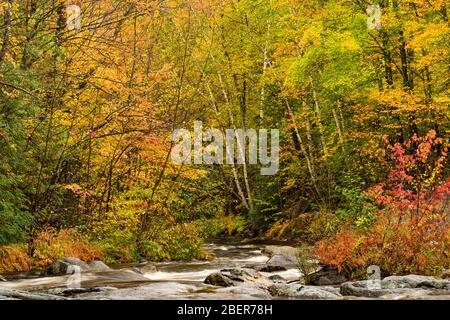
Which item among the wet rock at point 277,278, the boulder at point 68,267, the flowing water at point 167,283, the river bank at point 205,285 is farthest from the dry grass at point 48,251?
the wet rock at point 277,278

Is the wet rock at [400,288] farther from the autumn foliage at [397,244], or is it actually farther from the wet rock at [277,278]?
the wet rock at [277,278]

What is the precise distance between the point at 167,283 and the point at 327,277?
9.22 ft

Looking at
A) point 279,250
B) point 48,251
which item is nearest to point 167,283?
point 48,251

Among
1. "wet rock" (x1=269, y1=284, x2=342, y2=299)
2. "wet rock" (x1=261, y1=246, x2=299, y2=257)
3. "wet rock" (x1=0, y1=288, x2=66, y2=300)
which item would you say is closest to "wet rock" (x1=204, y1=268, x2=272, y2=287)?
"wet rock" (x1=269, y1=284, x2=342, y2=299)

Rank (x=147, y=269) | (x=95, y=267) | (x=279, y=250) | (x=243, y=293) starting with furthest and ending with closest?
(x=279, y=250) < (x=147, y=269) < (x=95, y=267) < (x=243, y=293)

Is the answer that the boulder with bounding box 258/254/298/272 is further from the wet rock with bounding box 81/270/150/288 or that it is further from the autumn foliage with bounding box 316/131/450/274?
the wet rock with bounding box 81/270/150/288

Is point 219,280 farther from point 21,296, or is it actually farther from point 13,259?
point 13,259

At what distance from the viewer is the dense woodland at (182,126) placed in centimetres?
1159

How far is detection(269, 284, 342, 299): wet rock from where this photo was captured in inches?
318

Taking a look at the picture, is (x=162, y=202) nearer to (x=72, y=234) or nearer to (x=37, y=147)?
(x=72, y=234)

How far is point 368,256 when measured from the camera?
9.98 metres

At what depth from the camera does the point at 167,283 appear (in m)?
9.79

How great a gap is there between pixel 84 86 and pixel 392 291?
11.3 meters

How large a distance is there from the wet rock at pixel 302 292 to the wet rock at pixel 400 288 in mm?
277
